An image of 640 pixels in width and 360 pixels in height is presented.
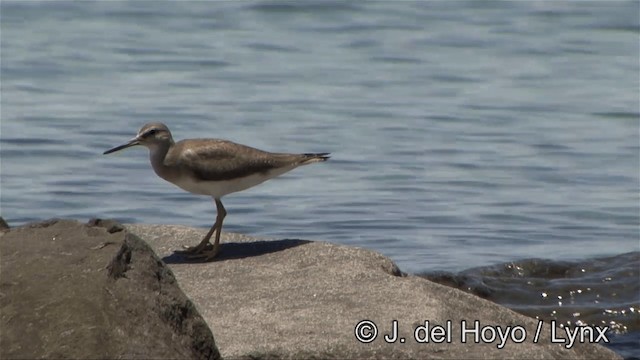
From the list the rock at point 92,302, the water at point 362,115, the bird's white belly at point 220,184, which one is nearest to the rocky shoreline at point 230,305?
the rock at point 92,302

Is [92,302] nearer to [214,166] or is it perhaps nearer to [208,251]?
[208,251]

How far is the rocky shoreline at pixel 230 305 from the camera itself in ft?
18.6

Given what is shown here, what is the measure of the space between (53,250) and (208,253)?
2418 mm

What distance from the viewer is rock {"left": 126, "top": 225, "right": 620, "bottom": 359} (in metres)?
6.62

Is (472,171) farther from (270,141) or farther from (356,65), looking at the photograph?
(356,65)

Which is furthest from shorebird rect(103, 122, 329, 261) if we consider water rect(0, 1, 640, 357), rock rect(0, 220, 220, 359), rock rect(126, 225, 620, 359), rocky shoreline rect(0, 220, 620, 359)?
water rect(0, 1, 640, 357)

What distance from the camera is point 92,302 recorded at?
5.68 metres

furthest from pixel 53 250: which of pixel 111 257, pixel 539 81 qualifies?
pixel 539 81

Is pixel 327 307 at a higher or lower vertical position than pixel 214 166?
lower

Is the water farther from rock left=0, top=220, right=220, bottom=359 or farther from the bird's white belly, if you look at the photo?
rock left=0, top=220, right=220, bottom=359

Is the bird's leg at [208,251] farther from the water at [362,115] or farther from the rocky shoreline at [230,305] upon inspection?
the water at [362,115]

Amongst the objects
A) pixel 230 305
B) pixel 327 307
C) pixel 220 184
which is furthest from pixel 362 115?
pixel 327 307

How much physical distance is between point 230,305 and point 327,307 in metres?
0.51

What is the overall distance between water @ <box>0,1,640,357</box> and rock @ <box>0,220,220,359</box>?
4694mm
